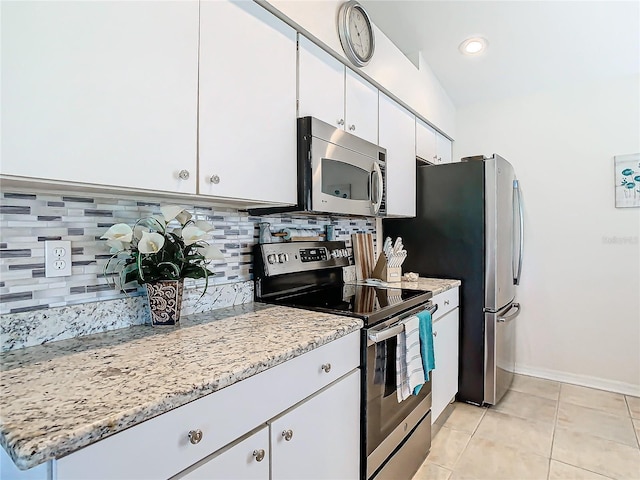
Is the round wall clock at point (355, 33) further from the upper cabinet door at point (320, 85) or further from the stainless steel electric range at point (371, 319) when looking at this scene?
the stainless steel electric range at point (371, 319)

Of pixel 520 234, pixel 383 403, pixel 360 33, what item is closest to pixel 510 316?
pixel 520 234

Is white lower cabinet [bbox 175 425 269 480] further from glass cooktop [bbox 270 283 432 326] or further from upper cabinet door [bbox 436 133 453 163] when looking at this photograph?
upper cabinet door [bbox 436 133 453 163]

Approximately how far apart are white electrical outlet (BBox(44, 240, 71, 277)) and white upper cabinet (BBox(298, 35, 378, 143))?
3.33 ft

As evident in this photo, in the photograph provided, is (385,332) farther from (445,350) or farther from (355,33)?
(355,33)

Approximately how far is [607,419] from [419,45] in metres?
2.88

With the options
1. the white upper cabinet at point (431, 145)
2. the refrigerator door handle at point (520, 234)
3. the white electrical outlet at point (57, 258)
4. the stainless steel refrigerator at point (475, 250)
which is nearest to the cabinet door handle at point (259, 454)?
the white electrical outlet at point (57, 258)

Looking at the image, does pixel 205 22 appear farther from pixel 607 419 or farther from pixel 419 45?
pixel 607 419

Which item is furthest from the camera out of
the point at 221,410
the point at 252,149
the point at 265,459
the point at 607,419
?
the point at 607,419

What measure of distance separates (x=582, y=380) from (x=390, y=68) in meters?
2.85

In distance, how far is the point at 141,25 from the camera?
1.01 meters

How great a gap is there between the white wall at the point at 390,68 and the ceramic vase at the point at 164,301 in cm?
110

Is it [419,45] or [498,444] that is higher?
[419,45]

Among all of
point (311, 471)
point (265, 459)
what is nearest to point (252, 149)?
point (265, 459)

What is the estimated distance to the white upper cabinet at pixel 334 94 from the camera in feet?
5.28
